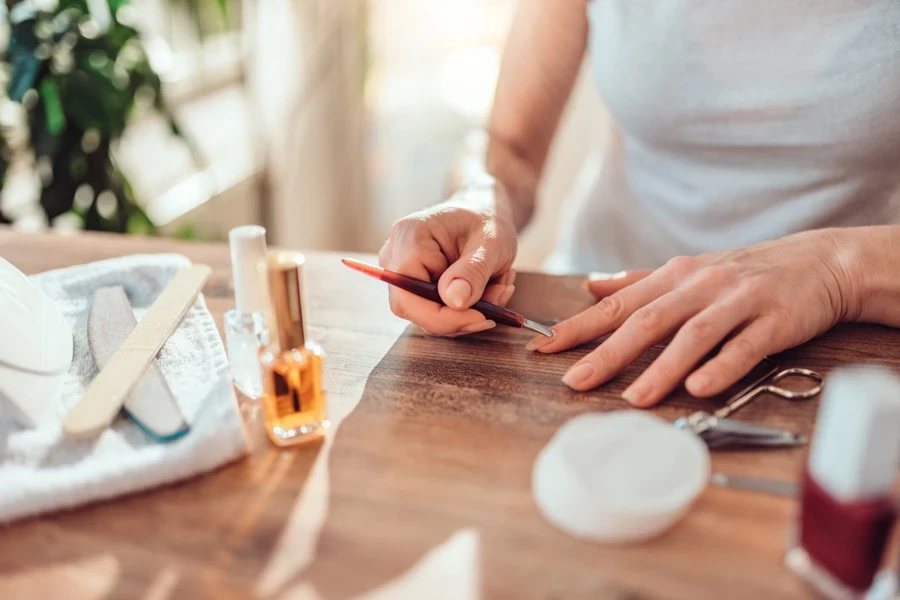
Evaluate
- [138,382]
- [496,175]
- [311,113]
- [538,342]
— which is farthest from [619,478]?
[311,113]

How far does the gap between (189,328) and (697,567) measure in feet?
1.49

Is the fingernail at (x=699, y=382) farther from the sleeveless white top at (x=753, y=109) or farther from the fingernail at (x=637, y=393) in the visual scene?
the sleeveless white top at (x=753, y=109)

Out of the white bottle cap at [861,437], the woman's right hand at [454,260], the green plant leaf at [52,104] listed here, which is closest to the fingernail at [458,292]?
the woman's right hand at [454,260]

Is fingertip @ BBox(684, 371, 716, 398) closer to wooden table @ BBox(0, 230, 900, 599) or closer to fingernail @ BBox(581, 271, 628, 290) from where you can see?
wooden table @ BBox(0, 230, 900, 599)

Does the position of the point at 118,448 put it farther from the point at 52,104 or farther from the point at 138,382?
the point at 52,104

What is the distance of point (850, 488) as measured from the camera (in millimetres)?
343

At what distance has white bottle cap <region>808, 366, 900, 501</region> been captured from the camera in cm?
32

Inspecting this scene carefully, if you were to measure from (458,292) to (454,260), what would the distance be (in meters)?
0.09

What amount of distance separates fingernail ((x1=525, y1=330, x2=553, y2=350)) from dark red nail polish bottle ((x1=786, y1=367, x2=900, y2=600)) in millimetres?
271

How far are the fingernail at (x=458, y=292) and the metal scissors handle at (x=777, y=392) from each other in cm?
22

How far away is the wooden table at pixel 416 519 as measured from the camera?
0.40 m

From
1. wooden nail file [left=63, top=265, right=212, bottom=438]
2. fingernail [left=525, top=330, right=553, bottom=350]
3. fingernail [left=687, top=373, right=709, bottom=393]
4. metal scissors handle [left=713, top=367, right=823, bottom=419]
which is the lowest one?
fingernail [left=525, top=330, right=553, bottom=350]

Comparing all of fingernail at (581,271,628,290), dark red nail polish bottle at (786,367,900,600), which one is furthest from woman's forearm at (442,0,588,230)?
dark red nail polish bottle at (786,367,900,600)

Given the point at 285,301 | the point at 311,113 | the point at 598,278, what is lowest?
the point at 311,113
